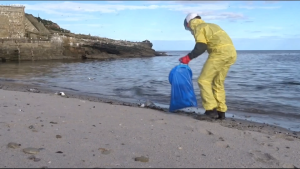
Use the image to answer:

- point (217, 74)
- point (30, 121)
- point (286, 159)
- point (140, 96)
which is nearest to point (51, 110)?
point (30, 121)

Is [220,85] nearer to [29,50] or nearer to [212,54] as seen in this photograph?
[212,54]

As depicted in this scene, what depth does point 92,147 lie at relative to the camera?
344cm

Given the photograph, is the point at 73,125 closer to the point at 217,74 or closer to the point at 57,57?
the point at 217,74

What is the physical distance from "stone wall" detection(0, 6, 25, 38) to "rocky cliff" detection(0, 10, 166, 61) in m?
0.87

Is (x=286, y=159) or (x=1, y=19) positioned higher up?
(x=1, y=19)

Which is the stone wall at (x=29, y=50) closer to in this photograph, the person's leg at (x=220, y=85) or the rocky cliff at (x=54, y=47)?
the rocky cliff at (x=54, y=47)

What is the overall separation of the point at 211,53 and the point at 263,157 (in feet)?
7.58

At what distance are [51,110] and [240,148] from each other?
3.02 meters

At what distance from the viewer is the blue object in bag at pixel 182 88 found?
603 cm

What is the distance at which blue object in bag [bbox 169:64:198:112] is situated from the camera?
19.8 feet

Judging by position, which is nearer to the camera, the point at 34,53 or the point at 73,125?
the point at 73,125

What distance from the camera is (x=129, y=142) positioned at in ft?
12.0

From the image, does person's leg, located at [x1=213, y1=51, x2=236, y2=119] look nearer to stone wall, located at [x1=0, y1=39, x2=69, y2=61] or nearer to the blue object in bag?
the blue object in bag

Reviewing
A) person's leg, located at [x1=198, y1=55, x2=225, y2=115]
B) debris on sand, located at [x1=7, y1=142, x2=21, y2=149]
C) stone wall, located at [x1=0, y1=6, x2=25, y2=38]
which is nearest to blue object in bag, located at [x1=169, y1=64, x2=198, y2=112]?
person's leg, located at [x1=198, y1=55, x2=225, y2=115]
